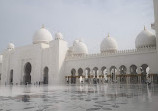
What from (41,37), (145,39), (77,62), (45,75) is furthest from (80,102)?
(41,37)

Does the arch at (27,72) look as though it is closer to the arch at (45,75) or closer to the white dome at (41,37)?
the arch at (45,75)

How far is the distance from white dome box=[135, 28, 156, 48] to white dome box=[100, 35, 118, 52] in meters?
3.34

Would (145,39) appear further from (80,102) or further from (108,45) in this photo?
(80,102)

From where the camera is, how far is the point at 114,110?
9.88ft

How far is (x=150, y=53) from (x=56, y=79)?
12.2 meters

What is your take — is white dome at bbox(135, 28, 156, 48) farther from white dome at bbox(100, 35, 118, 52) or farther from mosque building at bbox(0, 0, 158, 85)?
white dome at bbox(100, 35, 118, 52)

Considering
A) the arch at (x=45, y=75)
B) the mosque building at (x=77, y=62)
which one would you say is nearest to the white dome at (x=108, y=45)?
the mosque building at (x=77, y=62)

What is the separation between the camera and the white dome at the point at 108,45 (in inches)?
965

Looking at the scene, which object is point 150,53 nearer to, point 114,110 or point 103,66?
point 103,66

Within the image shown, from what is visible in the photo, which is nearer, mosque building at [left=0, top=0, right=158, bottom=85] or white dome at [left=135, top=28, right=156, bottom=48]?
mosque building at [left=0, top=0, right=158, bottom=85]

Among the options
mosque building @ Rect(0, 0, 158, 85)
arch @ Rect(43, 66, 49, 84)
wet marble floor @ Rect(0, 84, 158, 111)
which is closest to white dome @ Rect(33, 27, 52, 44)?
mosque building @ Rect(0, 0, 158, 85)

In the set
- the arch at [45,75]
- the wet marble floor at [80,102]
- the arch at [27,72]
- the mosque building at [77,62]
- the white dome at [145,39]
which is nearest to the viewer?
the wet marble floor at [80,102]

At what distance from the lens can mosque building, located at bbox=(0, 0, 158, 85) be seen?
1923 cm

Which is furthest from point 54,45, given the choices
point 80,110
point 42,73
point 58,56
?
point 80,110
